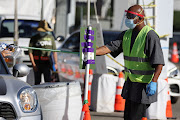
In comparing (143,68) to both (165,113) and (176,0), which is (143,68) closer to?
(165,113)

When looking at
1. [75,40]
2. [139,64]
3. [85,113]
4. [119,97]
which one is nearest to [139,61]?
[139,64]

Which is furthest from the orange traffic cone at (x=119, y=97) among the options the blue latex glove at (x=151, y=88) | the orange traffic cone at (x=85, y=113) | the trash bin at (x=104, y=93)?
the blue latex glove at (x=151, y=88)

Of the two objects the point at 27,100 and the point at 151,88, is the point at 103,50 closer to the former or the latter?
the point at 151,88

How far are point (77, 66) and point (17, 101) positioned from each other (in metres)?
6.68

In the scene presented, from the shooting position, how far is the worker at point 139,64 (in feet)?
20.2

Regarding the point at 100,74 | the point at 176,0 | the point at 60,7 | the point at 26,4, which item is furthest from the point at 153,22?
the point at 176,0

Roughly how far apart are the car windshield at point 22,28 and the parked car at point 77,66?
2505 millimetres

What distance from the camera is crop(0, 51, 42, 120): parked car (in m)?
5.62

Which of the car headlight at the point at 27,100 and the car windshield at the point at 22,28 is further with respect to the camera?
the car windshield at the point at 22,28

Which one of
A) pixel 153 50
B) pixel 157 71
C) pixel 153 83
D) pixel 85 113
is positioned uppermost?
pixel 153 50

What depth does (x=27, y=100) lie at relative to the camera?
19.4ft

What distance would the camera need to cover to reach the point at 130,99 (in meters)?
6.30

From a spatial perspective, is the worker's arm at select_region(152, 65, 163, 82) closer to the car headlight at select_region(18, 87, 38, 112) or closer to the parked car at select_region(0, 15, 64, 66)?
the car headlight at select_region(18, 87, 38, 112)

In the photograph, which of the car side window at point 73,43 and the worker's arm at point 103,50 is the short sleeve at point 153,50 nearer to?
the worker's arm at point 103,50
